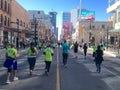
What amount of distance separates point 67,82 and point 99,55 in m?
4.76

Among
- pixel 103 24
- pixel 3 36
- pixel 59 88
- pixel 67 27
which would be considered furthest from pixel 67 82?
pixel 67 27

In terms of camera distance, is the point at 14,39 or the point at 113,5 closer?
the point at 113,5

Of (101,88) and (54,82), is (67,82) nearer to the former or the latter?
(54,82)

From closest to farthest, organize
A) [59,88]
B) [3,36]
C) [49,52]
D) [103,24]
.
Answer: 1. [59,88]
2. [49,52]
3. [3,36]
4. [103,24]

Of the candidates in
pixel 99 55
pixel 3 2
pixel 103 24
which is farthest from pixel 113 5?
pixel 103 24

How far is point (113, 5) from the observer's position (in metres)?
55.1

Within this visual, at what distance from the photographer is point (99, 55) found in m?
17.6

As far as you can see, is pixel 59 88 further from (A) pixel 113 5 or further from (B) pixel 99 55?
(A) pixel 113 5

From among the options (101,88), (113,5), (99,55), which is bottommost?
(101,88)

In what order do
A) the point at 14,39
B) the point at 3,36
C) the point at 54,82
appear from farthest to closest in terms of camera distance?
the point at 14,39 < the point at 3,36 < the point at 54,82

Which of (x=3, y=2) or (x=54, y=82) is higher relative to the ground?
(x=3, y=2)

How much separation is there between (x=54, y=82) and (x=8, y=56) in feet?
7.64

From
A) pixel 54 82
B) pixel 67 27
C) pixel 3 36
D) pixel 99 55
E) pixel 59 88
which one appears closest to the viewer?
pixel 59 88

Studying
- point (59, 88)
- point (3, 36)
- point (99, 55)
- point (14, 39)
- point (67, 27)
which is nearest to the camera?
point (59, 88)
